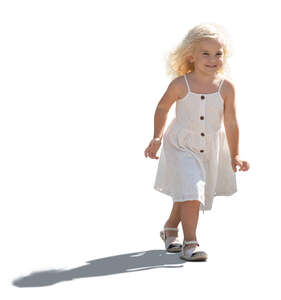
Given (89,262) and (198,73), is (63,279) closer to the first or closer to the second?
(89,262)

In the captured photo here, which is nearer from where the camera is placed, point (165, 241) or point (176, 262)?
point (176, 262)

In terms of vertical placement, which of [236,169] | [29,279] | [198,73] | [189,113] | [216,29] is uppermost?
[216,29]

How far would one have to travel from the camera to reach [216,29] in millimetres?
4488

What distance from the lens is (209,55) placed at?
4418 mm

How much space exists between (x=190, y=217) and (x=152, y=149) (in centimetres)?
54

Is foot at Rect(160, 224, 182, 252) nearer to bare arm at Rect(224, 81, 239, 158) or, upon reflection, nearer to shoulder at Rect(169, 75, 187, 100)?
bare arm at Rect(224, 81, 239, 158)

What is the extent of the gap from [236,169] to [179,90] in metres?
0.68

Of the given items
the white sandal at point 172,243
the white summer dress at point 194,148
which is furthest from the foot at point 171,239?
the white summer dress at point 194,148

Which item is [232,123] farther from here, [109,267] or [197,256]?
[109,267]

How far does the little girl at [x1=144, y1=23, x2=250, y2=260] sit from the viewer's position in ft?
14.5

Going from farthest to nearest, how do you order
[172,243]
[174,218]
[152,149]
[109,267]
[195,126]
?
[174,218] → [172,243] → [195,126] → [152,149] → [109,267]

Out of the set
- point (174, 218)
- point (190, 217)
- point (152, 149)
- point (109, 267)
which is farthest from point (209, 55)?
point (109, 267)

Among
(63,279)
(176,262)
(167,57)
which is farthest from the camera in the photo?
(167,57)

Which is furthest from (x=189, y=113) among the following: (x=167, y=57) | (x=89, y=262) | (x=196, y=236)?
(x=89, y=262)
